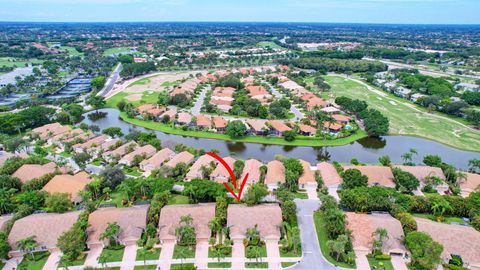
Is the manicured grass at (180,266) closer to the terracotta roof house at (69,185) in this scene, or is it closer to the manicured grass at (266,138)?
the terracotta roof house at (69,185)

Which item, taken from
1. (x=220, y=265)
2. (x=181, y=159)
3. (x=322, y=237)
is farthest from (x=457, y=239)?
(x=181, y=159)

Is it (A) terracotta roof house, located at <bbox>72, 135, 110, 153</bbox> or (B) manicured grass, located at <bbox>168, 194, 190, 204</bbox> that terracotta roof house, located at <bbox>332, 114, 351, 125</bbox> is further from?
(A) terracotta roof house, located at <bbox>72, 135, 110, 153</bbox>

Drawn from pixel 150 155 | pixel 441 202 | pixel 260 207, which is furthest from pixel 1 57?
pixel 441 202

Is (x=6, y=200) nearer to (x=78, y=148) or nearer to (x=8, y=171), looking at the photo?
(x=8, y=171)

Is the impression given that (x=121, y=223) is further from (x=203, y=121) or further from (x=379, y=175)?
(x=203, y=121)

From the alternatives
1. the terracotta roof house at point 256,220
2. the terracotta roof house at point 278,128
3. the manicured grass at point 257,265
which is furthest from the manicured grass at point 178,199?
the terracotta roof house at point 278,128

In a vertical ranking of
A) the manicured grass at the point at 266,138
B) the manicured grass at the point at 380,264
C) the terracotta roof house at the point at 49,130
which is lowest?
the manicured grass at the point at 380,264

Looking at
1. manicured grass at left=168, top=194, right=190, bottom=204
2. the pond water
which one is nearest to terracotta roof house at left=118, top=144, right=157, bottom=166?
the pond water
